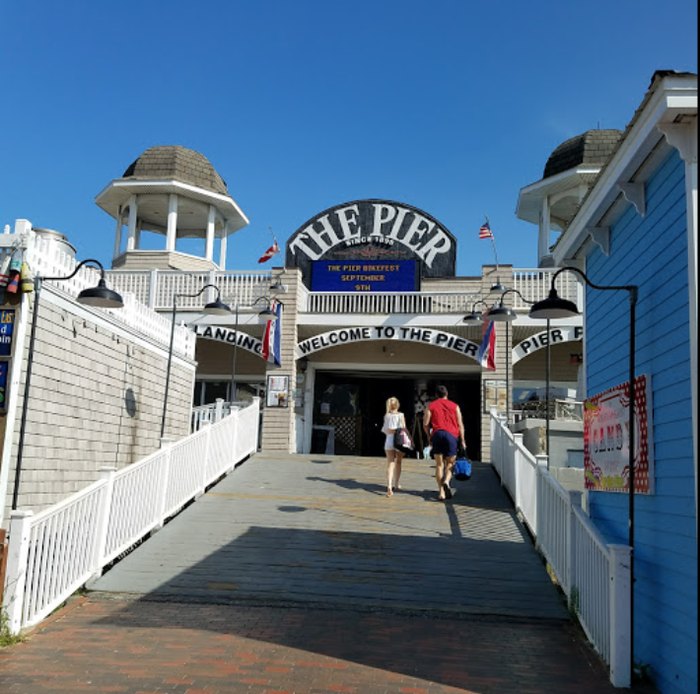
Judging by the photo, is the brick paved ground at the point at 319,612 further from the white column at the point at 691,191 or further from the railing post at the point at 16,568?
the white column at the point at 691,191

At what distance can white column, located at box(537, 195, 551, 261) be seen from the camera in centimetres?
2167

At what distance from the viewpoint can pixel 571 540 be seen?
6.56 m

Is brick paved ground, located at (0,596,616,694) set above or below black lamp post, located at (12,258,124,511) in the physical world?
below

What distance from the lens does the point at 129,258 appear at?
22250 millimetres

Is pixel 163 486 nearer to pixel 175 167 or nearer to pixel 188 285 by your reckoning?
pixel 188 285

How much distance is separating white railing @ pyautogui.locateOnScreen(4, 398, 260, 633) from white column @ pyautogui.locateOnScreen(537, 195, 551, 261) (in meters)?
13.2

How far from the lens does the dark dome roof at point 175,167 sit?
22406mm

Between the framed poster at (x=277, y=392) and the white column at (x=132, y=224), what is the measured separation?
23.3ft

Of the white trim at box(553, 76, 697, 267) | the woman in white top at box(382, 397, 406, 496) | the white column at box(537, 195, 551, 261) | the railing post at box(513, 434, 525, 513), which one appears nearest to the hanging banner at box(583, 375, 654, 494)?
the white trim at box(553, 76, 697, 267)

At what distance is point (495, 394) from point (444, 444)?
701 cm

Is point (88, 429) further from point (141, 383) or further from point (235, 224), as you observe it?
point (235, 224)

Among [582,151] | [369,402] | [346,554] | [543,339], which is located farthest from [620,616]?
[582,151]

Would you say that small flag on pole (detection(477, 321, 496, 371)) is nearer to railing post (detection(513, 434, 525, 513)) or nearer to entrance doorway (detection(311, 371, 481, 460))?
entrance doorway (detection(311, 371, 481, 460))

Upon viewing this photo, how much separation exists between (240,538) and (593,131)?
58.3 ft
